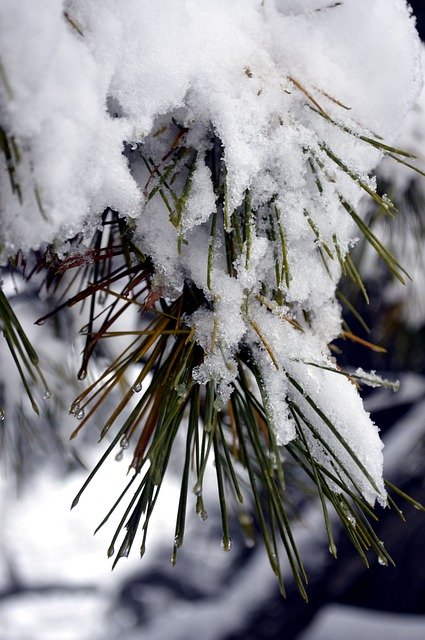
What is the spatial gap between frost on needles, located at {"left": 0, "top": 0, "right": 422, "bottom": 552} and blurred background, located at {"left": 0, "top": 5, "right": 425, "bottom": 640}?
34 centimetres

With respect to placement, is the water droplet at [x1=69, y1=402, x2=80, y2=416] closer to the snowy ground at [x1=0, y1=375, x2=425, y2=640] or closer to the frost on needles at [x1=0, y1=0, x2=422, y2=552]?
the frost on needles at [x1=0, y1=0, x2=422, y2=552]

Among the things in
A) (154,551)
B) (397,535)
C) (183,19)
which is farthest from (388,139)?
(154,551)

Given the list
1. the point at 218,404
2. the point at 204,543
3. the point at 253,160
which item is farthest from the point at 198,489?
the point at 204,543

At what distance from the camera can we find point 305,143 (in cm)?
40

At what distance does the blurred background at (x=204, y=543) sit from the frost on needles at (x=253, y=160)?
Answer: 339 millimetres

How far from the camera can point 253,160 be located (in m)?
0.38

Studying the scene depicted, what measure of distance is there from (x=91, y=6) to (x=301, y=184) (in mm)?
162

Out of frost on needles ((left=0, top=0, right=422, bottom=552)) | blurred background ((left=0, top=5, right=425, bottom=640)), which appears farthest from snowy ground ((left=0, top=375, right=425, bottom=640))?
frost on needles ((left=0, top=0, right=422, bottom=552))

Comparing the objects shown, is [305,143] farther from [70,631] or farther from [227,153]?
[70,631]

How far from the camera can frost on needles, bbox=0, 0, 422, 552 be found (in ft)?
1.14

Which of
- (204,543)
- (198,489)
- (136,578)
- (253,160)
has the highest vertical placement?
(253,160)

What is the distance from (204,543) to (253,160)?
2.32 metres

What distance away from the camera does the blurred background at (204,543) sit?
0.94 m

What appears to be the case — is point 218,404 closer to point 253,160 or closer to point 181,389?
point 181,389
